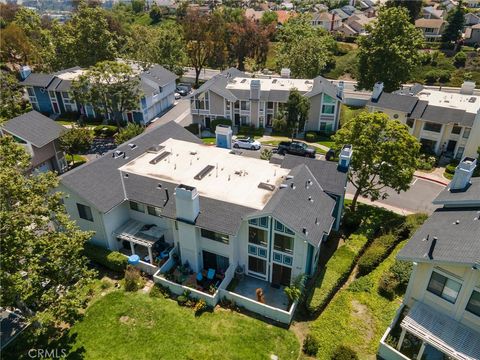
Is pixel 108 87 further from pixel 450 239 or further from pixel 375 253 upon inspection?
pixel 450 239

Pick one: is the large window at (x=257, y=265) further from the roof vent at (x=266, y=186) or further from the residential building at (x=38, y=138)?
the residential building at (x=38, y=138)

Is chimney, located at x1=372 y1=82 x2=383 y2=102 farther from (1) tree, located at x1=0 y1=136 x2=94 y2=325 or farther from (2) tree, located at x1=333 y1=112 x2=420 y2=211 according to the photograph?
(1) tree, located at x1=0 y1=136 x2=94 y2=325

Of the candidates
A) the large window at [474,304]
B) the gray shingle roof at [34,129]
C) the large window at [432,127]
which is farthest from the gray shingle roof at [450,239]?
the gray shingle roof at [34,129]

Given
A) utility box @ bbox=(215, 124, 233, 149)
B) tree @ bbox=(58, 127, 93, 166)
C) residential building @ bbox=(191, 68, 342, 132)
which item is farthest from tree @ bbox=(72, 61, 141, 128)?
utility box @ bbox=(215, 124, 233, 149)

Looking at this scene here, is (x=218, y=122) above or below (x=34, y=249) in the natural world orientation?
below

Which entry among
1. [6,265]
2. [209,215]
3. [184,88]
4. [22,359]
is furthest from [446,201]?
[184,88]

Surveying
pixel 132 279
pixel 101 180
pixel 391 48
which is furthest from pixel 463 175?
pixel 391 48

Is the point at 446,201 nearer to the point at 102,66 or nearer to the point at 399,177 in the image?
the point at 399,177
